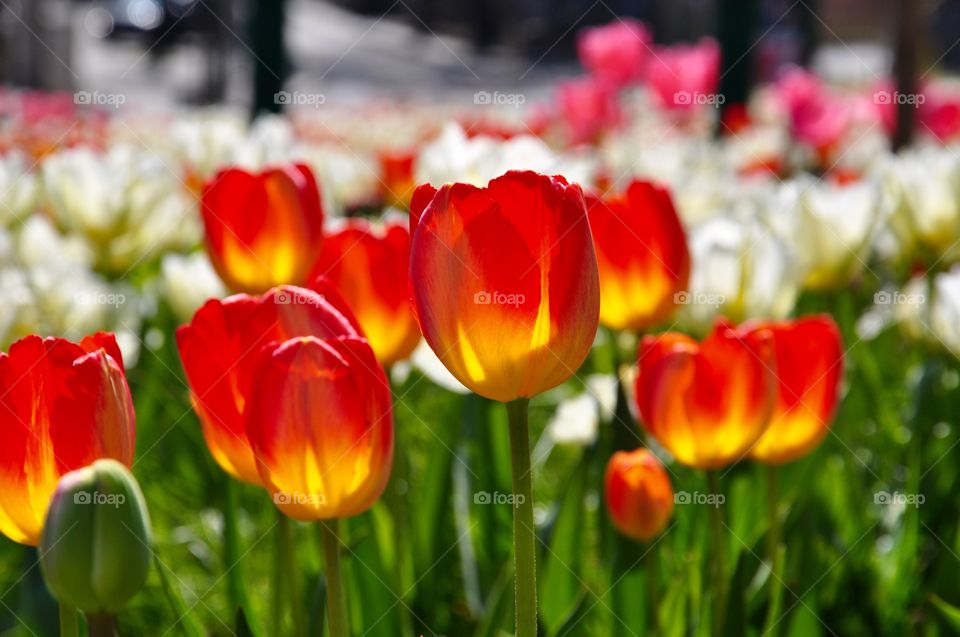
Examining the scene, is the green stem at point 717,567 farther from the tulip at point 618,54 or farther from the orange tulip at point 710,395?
the tulip at point 618,54

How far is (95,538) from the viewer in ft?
2.06

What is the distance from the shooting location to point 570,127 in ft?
15.3

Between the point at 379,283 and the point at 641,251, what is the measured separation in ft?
0.96

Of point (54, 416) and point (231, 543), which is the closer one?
point (54, 416)

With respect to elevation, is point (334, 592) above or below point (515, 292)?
below

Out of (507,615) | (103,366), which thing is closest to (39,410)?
(103,366)

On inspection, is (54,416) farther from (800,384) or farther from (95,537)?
(800,384)

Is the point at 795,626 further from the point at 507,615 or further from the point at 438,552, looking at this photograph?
the point at 438,552

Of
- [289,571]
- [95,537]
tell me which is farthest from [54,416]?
[289,571]

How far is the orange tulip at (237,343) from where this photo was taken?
0.84 meters

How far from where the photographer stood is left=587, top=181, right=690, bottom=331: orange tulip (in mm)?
1320

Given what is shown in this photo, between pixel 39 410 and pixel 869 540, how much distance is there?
1.14m

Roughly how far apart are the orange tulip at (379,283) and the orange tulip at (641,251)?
21 centimetres

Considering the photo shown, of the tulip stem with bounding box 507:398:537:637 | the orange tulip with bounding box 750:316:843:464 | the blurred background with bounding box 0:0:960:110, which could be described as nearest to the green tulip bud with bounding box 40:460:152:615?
the tulip stem with bounding box 507:398:537:637
